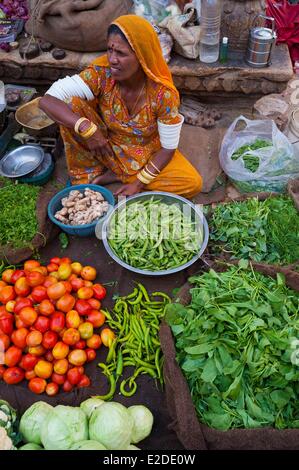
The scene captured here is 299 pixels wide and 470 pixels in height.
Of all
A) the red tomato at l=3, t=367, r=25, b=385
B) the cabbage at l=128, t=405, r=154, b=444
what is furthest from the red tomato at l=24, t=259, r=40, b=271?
the cabbage at l=128, t=405, r=154, b=444

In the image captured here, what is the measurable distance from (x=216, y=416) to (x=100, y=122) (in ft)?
7.97

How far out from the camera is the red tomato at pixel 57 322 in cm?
252

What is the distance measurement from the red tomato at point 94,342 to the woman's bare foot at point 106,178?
154 cm

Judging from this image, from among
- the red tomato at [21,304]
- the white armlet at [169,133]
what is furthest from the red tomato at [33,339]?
the white armlet at [169,133]

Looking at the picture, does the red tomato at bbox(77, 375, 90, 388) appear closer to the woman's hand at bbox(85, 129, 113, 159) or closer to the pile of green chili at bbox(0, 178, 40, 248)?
the pile of green chili at bbox(0, 178, 40, 248)

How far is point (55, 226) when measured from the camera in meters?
3.31

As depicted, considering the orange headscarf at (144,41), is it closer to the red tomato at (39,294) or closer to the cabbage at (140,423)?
the red tomato at (39,294)

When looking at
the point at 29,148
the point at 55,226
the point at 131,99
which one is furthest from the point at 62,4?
the point at 55,226

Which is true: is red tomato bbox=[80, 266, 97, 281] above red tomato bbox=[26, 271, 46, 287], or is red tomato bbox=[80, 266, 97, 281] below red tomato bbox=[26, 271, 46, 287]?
below

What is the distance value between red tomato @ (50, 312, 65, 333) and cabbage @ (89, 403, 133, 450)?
0.64m

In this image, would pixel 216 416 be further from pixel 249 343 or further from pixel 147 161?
pixel 147 161

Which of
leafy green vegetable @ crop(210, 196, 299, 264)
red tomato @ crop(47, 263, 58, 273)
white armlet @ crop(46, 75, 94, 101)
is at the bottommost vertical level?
red tomato @ crop(47, 263, 58, 273)

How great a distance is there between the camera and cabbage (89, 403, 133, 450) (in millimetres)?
1935

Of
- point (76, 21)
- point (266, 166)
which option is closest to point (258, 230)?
point (266, 166)
